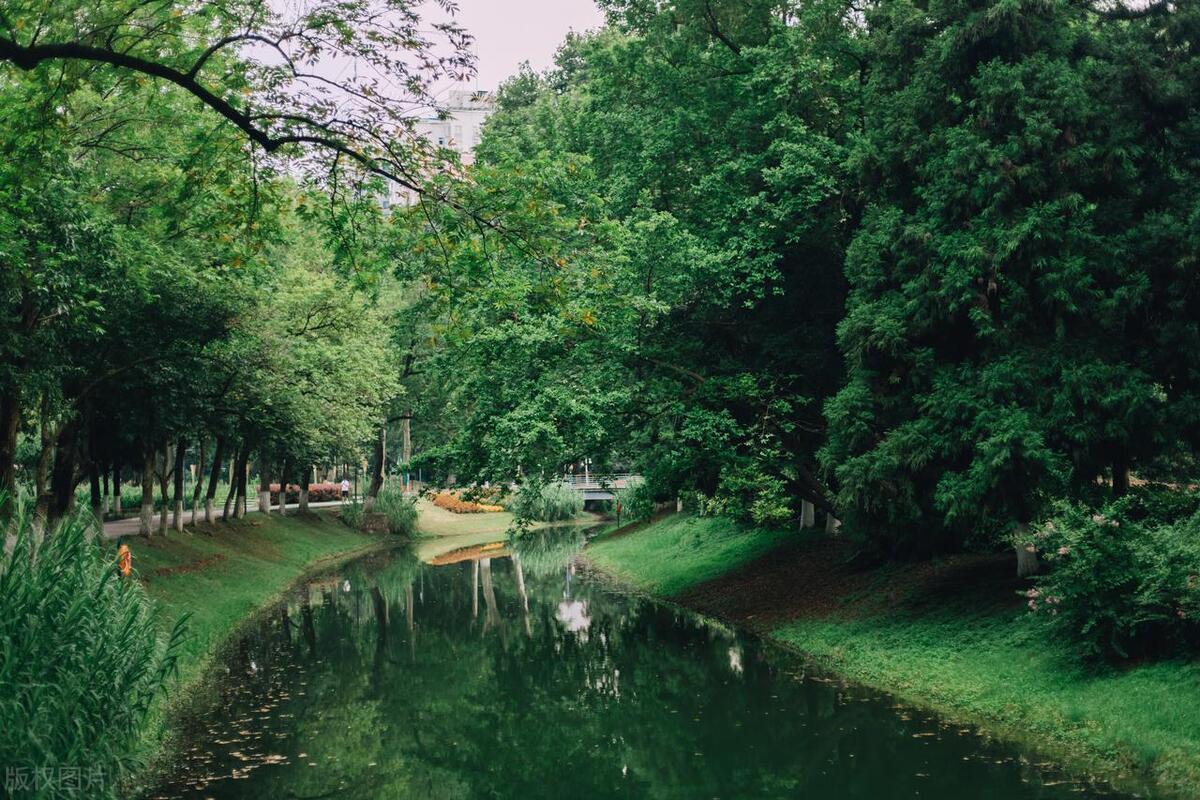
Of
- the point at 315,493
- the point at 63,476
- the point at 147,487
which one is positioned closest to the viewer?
the point at 63,476

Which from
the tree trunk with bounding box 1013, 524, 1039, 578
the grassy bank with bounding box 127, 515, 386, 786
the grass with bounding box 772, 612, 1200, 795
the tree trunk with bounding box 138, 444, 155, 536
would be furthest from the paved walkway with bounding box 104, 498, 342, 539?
the tree trunk with bounding box 1013, 524, 1039, 578

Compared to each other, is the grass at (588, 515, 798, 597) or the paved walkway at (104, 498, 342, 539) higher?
the paved walkway at (104, 498, 342, 539)

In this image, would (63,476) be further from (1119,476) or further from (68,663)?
(1119,476)

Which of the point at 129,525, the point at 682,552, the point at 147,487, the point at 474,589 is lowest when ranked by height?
the point at 474,589

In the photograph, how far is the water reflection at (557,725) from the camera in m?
12.3

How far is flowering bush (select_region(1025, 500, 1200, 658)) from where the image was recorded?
13070mm

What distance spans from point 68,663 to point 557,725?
7319 millimetres

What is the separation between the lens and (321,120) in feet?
32.3

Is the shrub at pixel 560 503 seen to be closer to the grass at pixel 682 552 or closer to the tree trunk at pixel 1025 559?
the grass at pixel 682 552

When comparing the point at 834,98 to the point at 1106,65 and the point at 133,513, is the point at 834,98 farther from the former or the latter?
the point at 133,513

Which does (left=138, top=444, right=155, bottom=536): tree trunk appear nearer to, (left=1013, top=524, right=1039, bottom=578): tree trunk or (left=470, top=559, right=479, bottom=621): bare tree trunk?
(left=470, top=559, right=479, bottom=621): bare tree trunk

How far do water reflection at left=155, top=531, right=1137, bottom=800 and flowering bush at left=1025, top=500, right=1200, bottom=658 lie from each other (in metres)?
2.32

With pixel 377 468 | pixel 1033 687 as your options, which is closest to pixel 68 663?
pixel 1033 687

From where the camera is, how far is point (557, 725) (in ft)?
50.9
